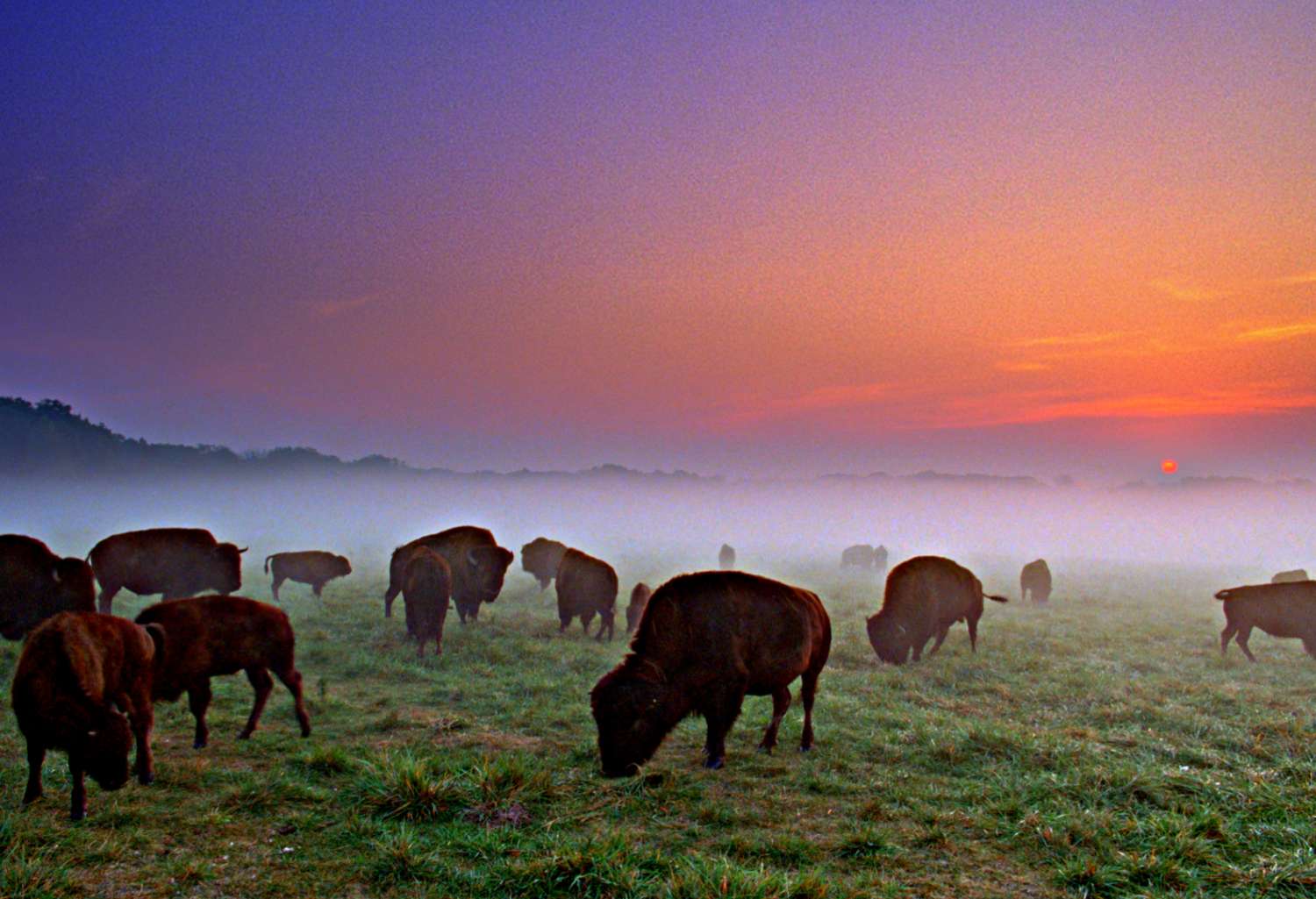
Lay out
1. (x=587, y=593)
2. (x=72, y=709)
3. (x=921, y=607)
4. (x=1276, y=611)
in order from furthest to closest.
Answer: (x=587, y=593), (x=1276, y=611), (x=921, y=607), (x=72, y=709)

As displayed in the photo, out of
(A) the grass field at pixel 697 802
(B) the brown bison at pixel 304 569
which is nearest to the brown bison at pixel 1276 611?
(A) the grass field at pixel 697 802

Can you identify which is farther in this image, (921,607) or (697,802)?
(921,607)

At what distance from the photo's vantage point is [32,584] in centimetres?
1328

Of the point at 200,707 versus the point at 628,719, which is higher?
the point at 628,719

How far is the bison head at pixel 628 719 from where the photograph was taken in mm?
7691

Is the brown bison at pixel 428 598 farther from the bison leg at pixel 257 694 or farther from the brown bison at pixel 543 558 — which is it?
the brown bison at pixel 543 558

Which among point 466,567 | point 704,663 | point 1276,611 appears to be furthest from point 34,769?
point 1276,611

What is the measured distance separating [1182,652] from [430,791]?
1846 cm

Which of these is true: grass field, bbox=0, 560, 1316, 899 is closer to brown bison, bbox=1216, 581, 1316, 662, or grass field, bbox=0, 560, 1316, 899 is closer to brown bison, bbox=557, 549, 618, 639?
brown bison, bbox=1216, 581, 1316, 662

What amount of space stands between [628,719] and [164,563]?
15.7 meters

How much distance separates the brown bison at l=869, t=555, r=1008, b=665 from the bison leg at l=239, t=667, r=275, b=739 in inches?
450

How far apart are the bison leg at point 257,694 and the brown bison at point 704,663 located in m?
4.46

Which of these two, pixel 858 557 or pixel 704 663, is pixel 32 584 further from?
pixel 858 557

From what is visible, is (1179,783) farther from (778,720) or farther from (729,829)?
(729,829)
